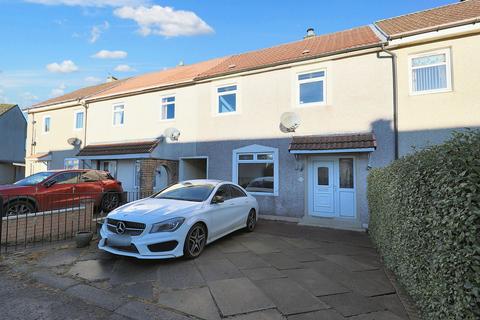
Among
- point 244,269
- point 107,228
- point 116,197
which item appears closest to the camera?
point 244,269

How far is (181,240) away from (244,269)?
4.14 feet

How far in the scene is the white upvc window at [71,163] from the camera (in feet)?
52.6

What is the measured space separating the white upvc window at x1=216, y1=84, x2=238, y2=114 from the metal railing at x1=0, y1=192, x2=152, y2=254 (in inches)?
236

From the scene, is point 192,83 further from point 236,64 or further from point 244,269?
point 244,269

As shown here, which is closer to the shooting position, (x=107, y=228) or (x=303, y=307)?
(x=303, y=307)

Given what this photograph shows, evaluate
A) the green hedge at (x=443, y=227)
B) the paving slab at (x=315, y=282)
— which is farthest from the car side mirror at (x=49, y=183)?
the green hedge at (x=443, y=227)

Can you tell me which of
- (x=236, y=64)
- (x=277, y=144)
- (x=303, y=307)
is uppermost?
(x=236, y=64)

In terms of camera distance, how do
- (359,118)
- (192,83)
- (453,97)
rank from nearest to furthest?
(453,97), (359,118), (192,83)

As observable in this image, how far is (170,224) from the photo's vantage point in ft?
17.5

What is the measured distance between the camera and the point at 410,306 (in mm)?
3740

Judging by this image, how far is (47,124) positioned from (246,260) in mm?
17844

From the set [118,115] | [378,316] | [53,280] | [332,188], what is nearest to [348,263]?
[378,316]

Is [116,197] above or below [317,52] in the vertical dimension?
below

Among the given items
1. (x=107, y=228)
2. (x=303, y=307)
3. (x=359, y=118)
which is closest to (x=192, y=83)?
(x=359, y=118)
